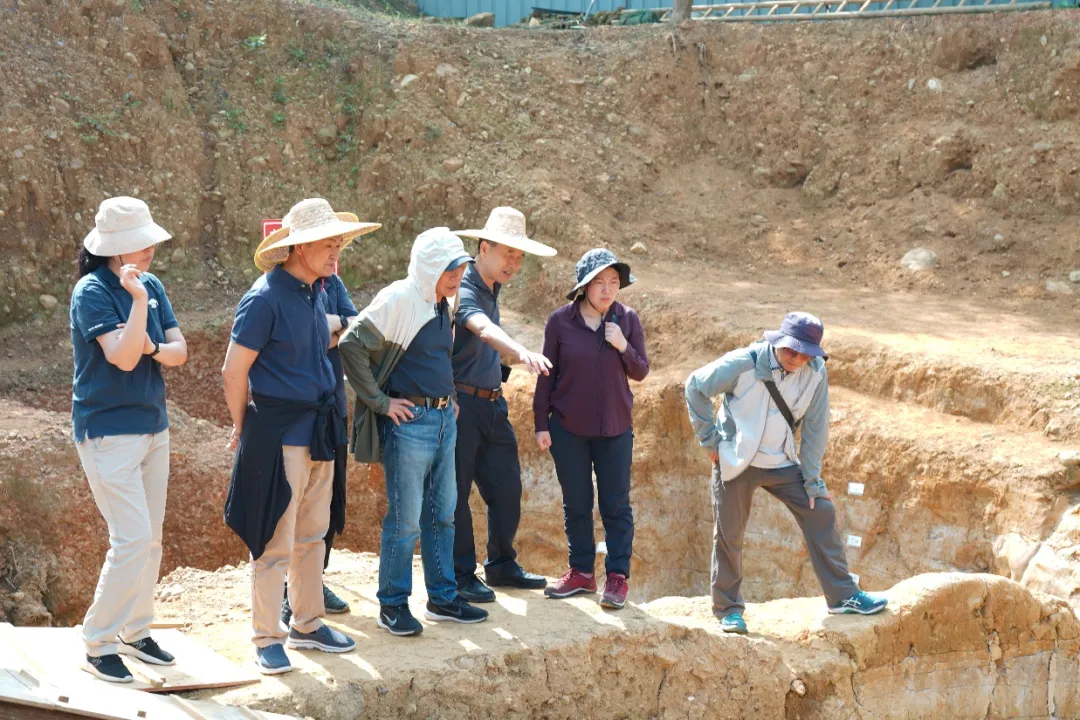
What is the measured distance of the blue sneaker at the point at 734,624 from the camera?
623 cm

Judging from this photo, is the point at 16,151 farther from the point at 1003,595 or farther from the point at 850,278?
the point at 1003,595

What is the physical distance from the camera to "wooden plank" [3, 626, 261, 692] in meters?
4.77

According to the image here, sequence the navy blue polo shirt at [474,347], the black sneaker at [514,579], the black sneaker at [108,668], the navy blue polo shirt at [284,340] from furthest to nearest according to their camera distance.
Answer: the black sneaker at [514,579], the navy blue polo shirt at [474,347], the navy blue polo shirt at [284,340], the black sneaker at [108,668]

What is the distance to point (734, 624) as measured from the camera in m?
6.24

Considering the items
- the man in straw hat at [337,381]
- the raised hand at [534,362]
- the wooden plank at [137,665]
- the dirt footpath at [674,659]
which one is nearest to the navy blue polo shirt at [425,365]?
the man in straw hat at [337,381]

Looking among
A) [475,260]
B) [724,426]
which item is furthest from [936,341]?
[475,260]

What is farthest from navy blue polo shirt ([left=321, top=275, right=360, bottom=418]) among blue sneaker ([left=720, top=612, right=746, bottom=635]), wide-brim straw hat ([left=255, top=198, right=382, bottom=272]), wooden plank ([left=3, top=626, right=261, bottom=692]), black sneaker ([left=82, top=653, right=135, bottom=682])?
blue sneaker ([left=720, top=612, right=746, bottom=635])

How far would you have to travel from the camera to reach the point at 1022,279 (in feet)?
39.8

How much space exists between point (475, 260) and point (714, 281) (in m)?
6.75

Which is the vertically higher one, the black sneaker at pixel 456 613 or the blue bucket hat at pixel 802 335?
the blue bucket hat at pixel 802 335

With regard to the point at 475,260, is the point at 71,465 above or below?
below

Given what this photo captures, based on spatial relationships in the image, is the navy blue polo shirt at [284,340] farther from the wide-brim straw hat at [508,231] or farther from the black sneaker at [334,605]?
the black sneaker at [334,605]

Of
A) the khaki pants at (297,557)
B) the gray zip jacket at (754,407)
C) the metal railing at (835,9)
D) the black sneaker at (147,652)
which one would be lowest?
the black sneaker at (147,652)

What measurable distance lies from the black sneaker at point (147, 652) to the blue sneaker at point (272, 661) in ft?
1.27
